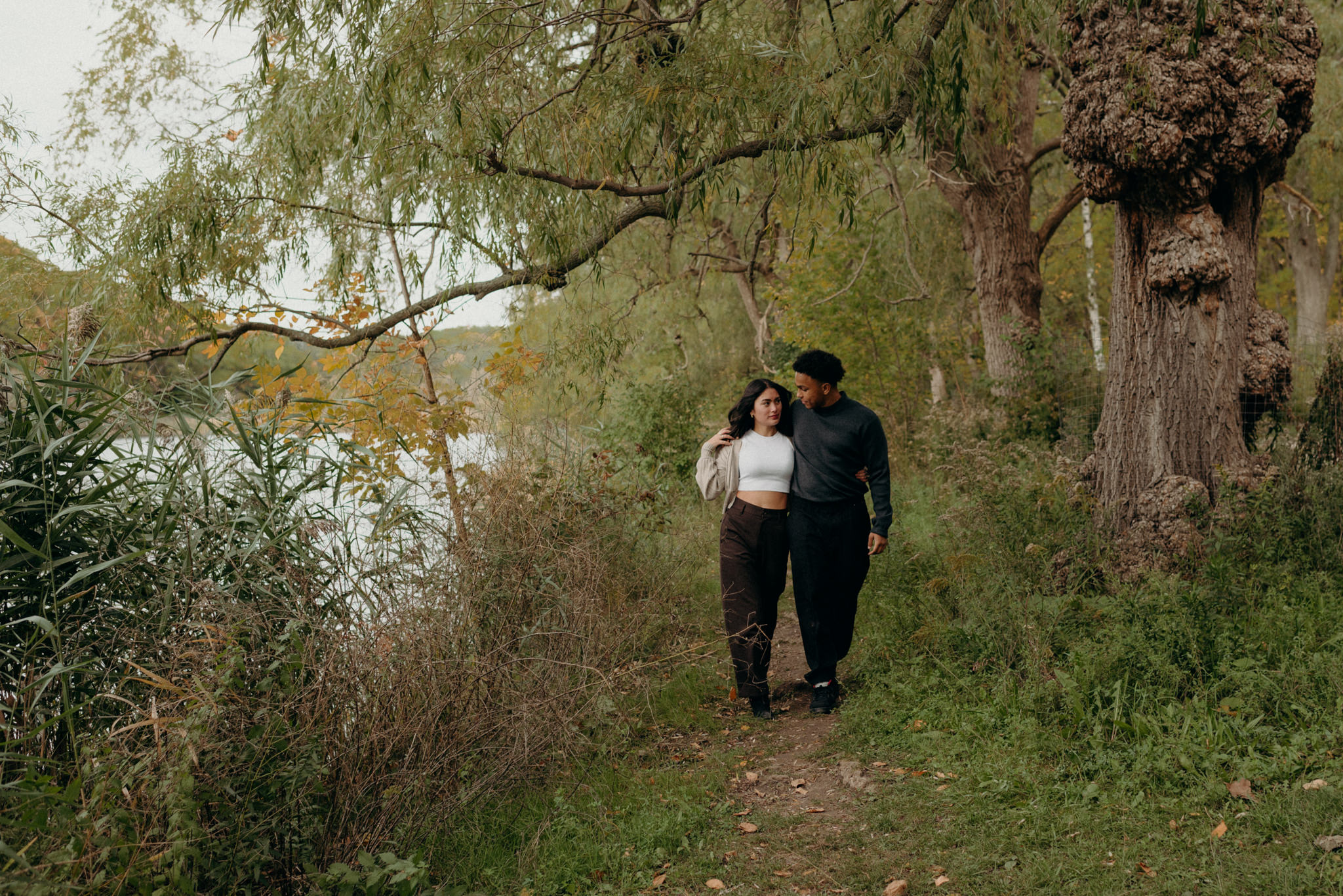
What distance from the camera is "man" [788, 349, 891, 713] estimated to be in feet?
17.6

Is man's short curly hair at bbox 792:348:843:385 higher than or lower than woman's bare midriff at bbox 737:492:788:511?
higher

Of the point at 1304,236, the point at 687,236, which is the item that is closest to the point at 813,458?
the point at 687,236

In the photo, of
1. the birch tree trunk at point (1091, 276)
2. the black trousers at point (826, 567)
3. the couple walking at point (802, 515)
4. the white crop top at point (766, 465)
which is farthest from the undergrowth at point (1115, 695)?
the birch tree trunk at point (1091, 276)

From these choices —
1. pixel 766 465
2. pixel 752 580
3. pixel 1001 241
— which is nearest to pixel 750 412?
pixel 766 465

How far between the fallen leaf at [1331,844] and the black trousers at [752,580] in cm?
275

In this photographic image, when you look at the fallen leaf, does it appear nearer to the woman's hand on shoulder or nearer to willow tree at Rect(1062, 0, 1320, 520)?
willow tree at Rect(1062, 0, 1320, 520)

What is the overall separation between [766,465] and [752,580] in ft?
2.17

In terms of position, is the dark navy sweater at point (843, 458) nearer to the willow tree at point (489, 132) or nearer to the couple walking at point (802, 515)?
the couple walking at point (802, 515)

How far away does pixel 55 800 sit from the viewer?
2980 mm

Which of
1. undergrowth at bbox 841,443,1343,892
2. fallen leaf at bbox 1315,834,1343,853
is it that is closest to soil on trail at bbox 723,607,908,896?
undergrowth at bbox 841,443,1343,892

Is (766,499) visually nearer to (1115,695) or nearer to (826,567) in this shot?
(826,567)

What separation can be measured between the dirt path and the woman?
Answer: 389 mm

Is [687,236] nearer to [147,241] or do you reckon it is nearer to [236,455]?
[147,241]

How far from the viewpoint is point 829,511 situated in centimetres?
541
